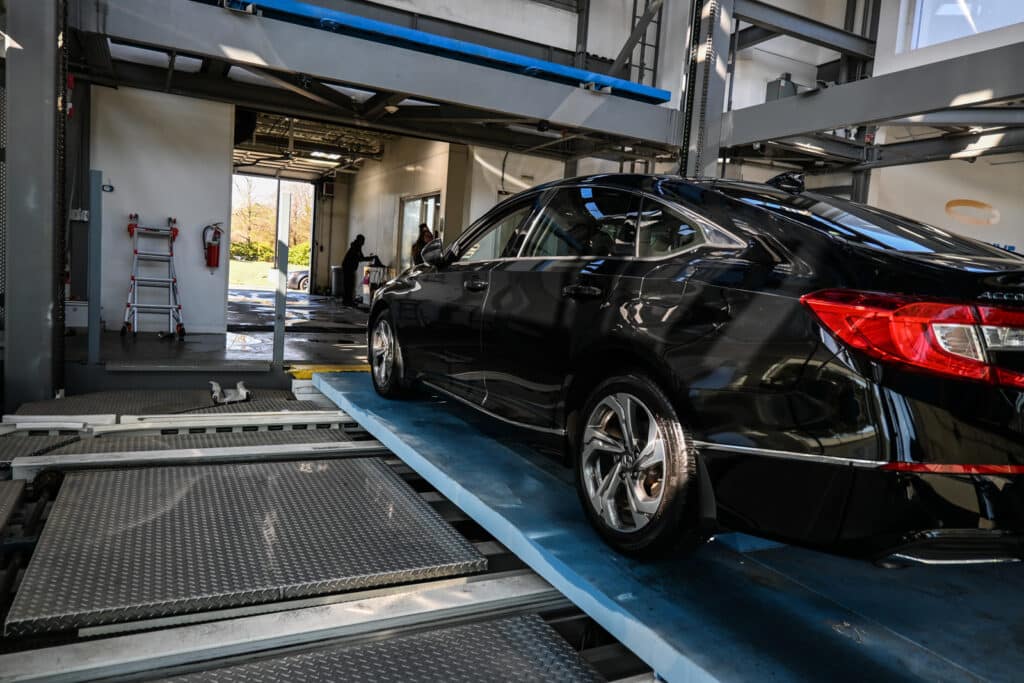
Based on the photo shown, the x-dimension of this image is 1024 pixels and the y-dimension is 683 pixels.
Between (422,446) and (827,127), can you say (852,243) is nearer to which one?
(422,446)

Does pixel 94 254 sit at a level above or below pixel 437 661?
above

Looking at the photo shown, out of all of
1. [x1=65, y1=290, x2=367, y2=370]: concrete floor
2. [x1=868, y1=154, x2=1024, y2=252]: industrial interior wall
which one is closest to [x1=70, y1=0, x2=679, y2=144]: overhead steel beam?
[x1=65, y1=290, x2=367, y2=370]: concrete floor

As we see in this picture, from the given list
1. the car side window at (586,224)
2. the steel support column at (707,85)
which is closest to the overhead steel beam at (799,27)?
the steel support column at (707,85)

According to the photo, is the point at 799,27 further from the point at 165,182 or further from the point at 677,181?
the point at 165,182

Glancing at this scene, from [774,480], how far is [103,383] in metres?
5.90

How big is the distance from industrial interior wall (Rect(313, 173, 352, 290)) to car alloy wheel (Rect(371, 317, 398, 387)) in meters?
17.5

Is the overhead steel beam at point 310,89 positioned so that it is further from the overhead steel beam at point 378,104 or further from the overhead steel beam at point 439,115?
the overhead steel beam at point 439,115

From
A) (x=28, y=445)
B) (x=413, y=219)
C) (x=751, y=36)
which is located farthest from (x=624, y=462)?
(x=413, y=219)

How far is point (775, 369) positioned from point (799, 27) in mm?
7450

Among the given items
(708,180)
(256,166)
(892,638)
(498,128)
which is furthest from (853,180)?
(256,166)

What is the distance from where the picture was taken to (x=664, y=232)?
8.19 feet

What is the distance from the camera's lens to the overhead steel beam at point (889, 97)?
5387 mm

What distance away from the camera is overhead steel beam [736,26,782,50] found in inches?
367

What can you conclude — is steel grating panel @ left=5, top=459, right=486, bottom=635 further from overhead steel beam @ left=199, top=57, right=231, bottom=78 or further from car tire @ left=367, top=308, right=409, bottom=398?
overhead steel beam @ left=199, top=57, right=231, bottom=78
